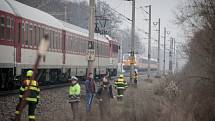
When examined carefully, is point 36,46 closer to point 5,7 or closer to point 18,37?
point 18,37

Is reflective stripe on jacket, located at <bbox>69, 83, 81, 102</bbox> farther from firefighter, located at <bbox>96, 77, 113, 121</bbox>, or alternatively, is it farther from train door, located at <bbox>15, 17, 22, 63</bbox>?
train door, located at <bbox>15, 17, 22, 63</bbox>

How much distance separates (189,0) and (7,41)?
9576 mm

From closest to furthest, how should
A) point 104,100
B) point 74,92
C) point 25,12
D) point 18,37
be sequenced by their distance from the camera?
point 74,92 → point 104,100 → point 18,37 → point 25,12

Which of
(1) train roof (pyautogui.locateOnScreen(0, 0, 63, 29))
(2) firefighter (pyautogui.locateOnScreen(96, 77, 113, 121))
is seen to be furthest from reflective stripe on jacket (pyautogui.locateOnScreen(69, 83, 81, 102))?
(1) train roof (pyautogui.locateOnScreen(0, 0, 63, 29))

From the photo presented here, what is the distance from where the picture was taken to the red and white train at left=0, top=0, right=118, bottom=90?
1756 cm

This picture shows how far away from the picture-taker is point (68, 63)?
26953 millimetres

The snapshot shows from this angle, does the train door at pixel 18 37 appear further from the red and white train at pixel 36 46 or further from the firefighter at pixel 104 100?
the firefighter at pixel 104 100

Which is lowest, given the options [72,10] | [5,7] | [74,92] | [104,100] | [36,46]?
[104,100]

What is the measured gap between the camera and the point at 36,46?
2105 cm

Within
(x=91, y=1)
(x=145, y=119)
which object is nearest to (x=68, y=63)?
(x=91, y=1)

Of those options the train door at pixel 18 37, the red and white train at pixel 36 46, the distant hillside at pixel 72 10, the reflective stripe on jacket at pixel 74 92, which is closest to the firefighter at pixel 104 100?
the reflective stripe on jacket at pixel 74 92

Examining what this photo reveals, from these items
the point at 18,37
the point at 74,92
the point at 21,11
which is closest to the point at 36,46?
the point at 21,11

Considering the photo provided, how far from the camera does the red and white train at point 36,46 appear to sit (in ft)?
57.6

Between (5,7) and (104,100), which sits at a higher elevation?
(5,7)
